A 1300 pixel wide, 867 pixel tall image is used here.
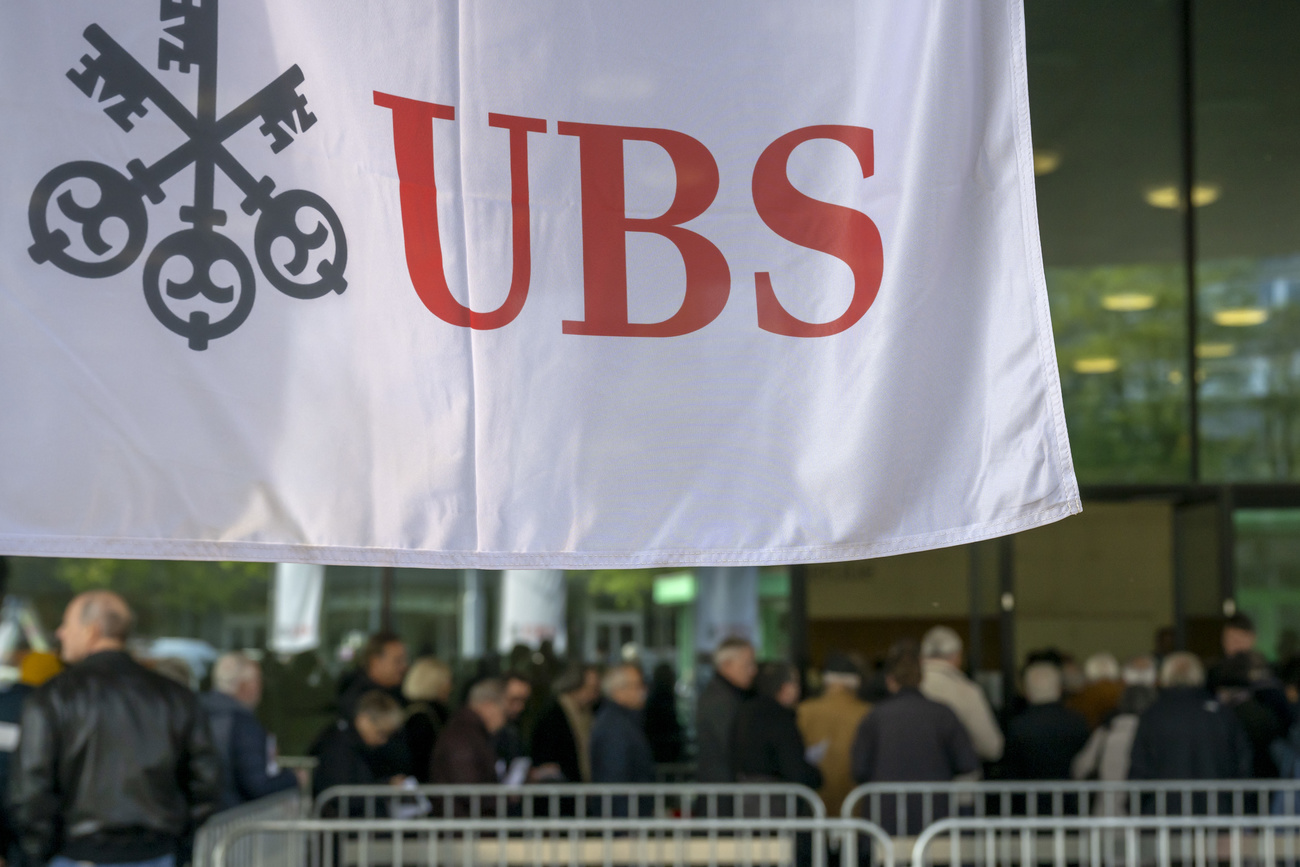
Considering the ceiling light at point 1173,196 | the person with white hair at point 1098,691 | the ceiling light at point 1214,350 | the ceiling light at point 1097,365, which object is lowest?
the person with white hair at point 1098,691

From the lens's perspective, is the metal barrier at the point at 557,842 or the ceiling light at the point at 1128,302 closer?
the metal barrier at the point at 557,842

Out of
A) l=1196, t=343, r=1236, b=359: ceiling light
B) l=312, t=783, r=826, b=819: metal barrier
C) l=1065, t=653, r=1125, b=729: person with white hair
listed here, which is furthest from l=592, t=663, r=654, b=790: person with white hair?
A: l=1196, t=343, r=1236, b=359: ceiling light

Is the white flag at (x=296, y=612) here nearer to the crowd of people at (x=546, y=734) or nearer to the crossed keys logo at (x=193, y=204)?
the crowd of people at (x=546, y=734)

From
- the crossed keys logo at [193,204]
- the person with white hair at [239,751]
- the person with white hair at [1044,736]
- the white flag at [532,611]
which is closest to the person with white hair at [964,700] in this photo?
the person with white hair at [1044,736]

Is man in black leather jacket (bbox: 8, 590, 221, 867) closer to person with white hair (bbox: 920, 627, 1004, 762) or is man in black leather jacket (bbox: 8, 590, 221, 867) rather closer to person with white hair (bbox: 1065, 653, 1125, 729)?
person with white hair (bbox: 920, 627, 1004, 762)

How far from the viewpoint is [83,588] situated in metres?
12.3

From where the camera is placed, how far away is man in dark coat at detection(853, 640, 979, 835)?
7.06 m

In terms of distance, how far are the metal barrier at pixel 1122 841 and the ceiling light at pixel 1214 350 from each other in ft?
13.2

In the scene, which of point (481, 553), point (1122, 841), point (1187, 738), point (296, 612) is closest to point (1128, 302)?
point (1187, 738)

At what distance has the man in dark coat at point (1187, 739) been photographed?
293 inches

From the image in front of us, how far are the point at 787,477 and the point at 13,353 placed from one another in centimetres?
122

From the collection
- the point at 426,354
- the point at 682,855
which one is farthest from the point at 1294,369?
the point at 426,354

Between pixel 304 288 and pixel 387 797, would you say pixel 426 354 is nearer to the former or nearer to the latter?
pixel 304 288

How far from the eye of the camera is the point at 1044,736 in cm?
813
